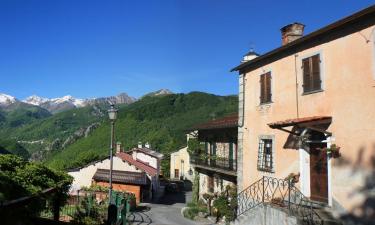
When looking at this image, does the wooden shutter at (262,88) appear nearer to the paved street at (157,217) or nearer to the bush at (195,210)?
the paved street at (157,217)

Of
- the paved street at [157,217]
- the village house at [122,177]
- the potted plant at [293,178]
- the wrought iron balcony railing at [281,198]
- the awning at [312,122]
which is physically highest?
the awning at [312,122]

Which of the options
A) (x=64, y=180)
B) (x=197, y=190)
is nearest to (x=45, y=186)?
(x=64, y=180)

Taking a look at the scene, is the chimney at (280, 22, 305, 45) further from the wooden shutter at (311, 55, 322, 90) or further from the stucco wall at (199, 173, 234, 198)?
the stucco wall at (199, 173, 234, 198)

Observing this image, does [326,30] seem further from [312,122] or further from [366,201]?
[366,201]

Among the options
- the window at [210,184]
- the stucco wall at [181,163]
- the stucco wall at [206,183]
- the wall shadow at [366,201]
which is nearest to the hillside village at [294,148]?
the wall shadow at [366,201]

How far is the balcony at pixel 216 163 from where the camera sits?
2399cm

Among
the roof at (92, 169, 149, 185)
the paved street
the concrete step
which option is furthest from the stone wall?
the roof at (92, 169, 149, 185)

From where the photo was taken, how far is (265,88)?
696 inches

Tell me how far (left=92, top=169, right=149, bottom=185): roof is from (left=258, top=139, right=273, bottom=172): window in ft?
69.2

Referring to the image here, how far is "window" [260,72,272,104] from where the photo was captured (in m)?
17.4

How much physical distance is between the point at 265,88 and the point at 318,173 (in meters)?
4.80

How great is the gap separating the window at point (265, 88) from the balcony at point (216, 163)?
21.6ft

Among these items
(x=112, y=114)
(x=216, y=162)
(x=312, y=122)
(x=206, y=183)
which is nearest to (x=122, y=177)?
(x=206, y=183)

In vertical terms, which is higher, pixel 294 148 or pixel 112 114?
pixel 112 114
